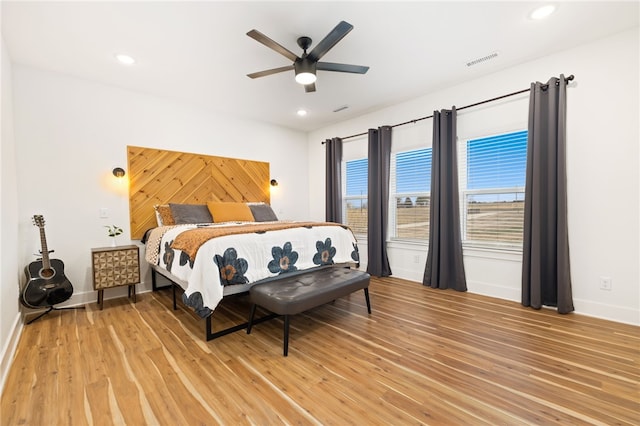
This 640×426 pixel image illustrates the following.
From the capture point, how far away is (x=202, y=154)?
4.16 metres

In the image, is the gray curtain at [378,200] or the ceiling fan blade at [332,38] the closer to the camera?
the ceiling fan blade at [332,38]

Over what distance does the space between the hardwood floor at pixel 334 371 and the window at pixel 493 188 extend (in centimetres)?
93

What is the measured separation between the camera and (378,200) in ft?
13.9

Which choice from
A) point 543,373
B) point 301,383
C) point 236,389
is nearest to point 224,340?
point 236,389

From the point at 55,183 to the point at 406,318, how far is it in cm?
398

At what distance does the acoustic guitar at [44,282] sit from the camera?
8.48 feet

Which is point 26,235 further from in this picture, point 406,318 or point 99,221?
point 406,318

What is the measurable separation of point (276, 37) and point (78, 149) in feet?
8.60

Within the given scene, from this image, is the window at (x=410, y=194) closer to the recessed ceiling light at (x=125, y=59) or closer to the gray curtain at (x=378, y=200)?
the gray curtain at (x=378, y=200)

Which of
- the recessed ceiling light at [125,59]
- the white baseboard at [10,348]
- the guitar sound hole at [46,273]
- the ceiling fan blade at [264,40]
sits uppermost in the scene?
the recessed ceiling light at [125,59]

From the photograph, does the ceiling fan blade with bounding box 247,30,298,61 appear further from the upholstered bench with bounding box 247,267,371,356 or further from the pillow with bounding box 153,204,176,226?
the pillow with bounding box 153,204,176,226

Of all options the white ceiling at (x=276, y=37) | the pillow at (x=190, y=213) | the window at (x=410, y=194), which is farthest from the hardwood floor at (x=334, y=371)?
the white ceiling at (x=276, y=37)

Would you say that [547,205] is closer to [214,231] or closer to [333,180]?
[333,180]

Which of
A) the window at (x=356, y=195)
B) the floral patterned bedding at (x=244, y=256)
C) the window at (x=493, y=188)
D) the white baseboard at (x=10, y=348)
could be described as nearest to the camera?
the white baseboard at (x=10, y=348)
